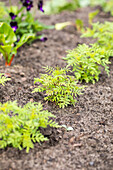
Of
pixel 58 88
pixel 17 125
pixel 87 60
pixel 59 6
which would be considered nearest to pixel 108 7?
pixel 59 6

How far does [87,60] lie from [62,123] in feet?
3.42

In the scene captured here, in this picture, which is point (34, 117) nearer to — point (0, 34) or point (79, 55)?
point (79, 55)

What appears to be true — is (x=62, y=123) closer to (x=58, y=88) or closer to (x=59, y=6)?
(x=58, y=88)

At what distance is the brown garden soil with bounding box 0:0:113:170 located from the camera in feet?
6.41

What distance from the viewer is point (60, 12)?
595cm

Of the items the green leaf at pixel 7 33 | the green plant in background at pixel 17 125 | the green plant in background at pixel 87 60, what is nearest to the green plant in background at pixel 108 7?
the green plant in background at pixel 87 60

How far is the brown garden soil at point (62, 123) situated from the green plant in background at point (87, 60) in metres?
0.19

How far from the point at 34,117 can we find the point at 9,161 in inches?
17.7

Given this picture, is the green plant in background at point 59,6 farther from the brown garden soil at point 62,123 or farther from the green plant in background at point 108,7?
the brown garden soil at point 62,123

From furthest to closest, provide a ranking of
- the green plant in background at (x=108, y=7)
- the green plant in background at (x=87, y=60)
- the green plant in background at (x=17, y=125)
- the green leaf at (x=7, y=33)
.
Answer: the green plant in background at (x=108, y=7) → the green leaf at (x=7, y=33) → the green plant in background at (x=87, y=60) → the green plant in background at (x=17, y=125)

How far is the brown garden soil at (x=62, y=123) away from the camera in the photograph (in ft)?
6.41

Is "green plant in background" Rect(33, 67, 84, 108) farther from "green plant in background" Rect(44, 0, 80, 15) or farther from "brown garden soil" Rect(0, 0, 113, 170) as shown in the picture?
"green plant in background" Rect(44, 0, 80, 15)

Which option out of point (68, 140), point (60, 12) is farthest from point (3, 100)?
point (60, 12)

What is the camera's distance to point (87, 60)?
2.99 meters
